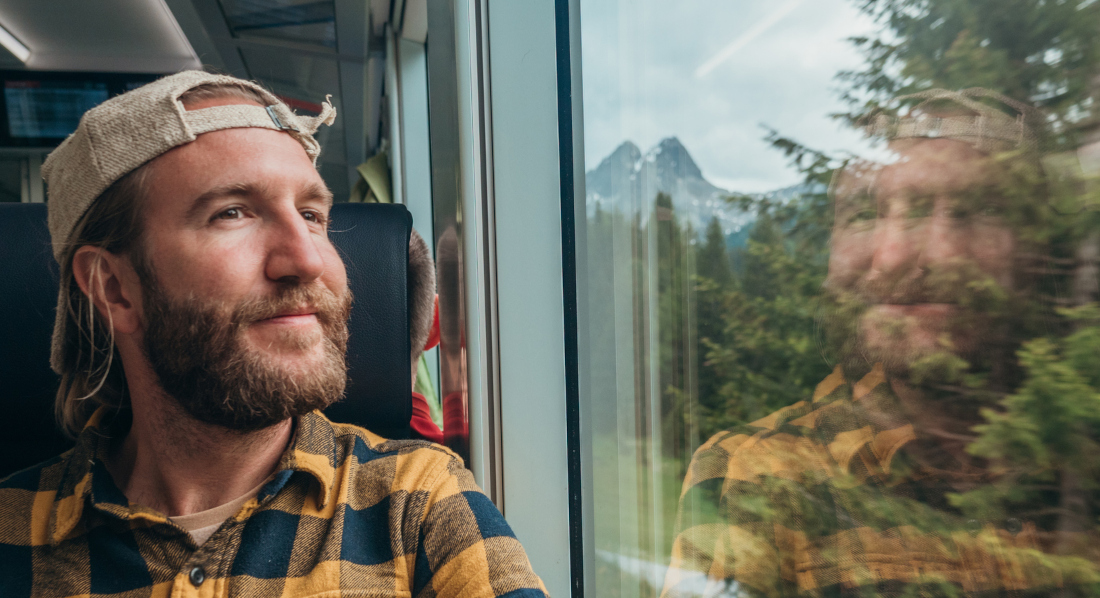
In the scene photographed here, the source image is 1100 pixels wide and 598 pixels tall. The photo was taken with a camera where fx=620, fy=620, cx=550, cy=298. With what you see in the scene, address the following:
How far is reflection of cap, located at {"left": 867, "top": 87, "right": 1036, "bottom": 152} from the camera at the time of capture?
13.5 inches

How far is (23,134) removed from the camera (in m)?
3.02

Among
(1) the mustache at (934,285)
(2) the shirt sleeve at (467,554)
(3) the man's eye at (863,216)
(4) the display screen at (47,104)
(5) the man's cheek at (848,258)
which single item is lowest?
(2) the shirt sleeve at (467,554)

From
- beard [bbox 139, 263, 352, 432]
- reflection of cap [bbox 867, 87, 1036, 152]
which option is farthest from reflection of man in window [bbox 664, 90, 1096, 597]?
beard [bbox 139, 263, 352, 432]

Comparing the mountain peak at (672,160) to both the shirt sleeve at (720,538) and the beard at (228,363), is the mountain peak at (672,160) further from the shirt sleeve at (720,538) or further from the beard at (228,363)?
the beard at (228,363)

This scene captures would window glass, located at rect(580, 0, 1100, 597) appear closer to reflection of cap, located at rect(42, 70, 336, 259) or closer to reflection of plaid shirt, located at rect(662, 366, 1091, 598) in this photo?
reflection of plaid shirt, located at rect(662, 366, 1091, 598)

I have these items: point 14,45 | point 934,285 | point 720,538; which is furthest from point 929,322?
point 14,45

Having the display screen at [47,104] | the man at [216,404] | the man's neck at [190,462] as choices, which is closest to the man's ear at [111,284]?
the man at [216,404]

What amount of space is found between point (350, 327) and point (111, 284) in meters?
0.35

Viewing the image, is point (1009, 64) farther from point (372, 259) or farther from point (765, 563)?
point (372, 259)

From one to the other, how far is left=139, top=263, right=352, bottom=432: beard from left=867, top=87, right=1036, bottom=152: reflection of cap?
2.48ft

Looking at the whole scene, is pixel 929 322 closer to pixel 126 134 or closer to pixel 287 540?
pixel 287 540

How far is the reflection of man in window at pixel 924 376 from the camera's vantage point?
0.35 metres

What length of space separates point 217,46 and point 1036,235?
15.0 feet

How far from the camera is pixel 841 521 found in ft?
1.68
